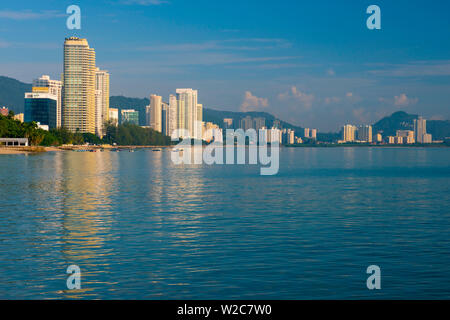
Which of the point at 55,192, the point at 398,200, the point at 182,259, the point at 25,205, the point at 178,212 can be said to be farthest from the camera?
the point at 55,192

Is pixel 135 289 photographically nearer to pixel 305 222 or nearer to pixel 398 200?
pixel 305 222

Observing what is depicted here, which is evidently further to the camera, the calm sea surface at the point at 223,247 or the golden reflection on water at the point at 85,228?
the golden reflection on water at the point at 85,228

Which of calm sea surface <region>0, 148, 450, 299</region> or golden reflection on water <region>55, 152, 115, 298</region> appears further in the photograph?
golden reflection on water <region>55, 152, 115, 298</region>

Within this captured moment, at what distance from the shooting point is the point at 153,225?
30984 millimetres

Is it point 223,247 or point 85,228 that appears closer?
point 223,247

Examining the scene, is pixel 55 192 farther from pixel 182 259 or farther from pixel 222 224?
pixel 182 259

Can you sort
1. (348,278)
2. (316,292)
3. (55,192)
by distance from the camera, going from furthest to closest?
(55,192), (348,278), (316,292)

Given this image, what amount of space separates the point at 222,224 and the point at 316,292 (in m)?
15.0

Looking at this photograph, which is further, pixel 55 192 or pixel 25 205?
pixel 55 192

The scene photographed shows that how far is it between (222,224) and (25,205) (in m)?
17.7

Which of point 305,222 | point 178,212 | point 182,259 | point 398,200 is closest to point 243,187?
point 398,200

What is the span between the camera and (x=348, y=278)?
18500 millimetres
